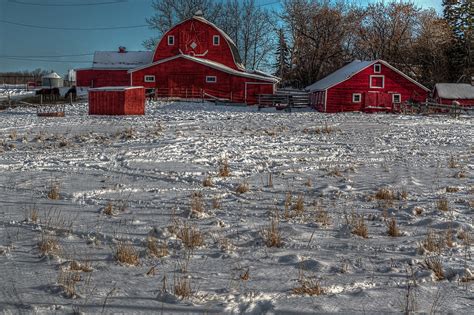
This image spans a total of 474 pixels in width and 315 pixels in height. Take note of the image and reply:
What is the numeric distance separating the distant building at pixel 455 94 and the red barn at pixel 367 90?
13.8ft

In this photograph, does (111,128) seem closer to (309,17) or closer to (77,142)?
(77,142)

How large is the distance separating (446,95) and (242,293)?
144ft

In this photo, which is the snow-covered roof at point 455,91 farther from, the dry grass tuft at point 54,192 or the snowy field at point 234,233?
the dry grass tuft at point 54,192

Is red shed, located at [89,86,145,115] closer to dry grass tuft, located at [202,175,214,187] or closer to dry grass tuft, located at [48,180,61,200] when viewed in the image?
dry grass tuft, located at [202,175,214,187]

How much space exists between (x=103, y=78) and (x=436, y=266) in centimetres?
4979

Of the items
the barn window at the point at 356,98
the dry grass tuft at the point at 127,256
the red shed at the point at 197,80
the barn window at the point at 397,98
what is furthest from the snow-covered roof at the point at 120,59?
the dry grass tuft at the point at 127,256

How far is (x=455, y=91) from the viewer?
44094 millimetres

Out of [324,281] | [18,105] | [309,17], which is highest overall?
[309,17]

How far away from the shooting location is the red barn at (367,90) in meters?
39.3

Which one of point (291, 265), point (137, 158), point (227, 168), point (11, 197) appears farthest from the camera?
point (137, 158)

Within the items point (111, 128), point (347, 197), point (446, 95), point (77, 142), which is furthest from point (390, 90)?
point (347, 197)

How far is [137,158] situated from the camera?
1237cm

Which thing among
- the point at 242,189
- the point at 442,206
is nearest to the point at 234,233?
the point at 242,189

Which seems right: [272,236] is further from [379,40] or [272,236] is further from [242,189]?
[379,40]
